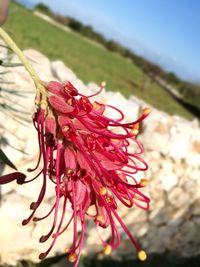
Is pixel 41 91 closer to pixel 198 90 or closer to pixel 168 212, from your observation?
pixel 168 212

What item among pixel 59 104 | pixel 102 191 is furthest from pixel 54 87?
pixel 102 191

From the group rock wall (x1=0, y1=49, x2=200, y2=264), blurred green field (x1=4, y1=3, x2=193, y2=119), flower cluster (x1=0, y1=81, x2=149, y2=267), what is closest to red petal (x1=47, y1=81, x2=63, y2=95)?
flower cluster (x1=0, y1=81, x2=149, y2=267)

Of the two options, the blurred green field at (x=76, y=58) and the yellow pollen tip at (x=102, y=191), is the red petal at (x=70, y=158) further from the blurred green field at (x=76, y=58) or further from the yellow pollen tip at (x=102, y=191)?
the blurred green field at (x=76, y=58)

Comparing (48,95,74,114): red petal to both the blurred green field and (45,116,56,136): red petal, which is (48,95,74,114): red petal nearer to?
(45,116,56,136): red petal

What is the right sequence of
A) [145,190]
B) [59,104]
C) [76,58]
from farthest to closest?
[76,58] < [145,190] < [59,104]

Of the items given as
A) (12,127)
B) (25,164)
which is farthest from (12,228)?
(12,127)

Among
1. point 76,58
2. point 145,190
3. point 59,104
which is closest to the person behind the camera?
point 59,104

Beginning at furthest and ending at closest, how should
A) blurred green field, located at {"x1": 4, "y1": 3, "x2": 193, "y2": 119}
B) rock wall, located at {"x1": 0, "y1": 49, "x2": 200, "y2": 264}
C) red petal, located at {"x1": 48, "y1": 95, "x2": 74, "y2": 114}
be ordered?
blurred green field, located at {"x1": 4, "y1": 3, "x2": 193, "y2": 119}, rock wall, located at {"x1": 0, "y1": 49, "x2": 200, "y2": 264}, red petal, located at {"x1": 48, "y1": 95, "x2": 74, "y2": 114}

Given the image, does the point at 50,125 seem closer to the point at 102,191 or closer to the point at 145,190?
the point at 102,191
